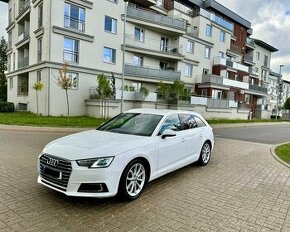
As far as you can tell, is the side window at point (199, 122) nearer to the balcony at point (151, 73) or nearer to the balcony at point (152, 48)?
the balcony at point (151, 73)

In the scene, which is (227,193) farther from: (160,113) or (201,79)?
(201,79)

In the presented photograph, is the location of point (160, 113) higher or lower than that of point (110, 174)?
higher

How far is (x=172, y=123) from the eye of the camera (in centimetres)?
590

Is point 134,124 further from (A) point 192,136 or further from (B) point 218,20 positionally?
(B) point 218,20

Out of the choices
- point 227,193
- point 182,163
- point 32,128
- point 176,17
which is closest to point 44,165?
point 182,163

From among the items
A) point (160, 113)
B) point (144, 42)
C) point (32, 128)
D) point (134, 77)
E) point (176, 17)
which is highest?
point (176, 17)

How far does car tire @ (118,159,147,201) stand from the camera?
4.28 meters

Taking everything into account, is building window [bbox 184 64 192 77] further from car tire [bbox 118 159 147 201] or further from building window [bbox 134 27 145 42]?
car tire [bbox 118 159 147 201]

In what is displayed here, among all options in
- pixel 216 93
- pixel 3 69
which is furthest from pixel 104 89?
pixel 3 69

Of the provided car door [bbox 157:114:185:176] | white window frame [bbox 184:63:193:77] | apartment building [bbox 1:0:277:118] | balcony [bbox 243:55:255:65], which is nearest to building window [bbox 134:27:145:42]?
apartment building [bbox 1:0:277:118]

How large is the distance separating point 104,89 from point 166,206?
17.0 meters

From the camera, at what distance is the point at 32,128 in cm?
1370

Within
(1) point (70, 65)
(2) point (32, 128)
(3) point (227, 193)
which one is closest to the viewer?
(3) point (227, 193)

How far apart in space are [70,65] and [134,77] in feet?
23.0
